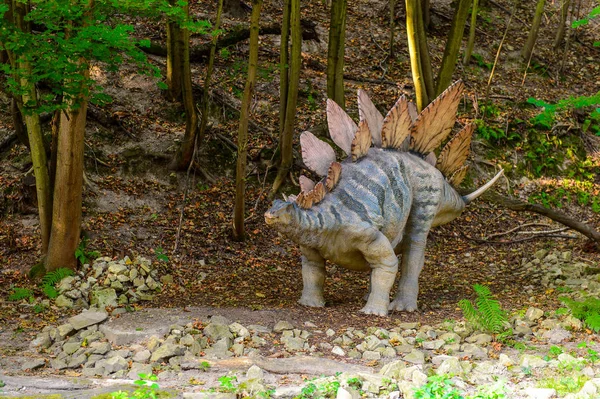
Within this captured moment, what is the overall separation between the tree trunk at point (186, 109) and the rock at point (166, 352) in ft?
17.4

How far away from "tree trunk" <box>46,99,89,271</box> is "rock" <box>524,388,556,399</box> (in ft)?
17.7

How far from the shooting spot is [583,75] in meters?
16.8

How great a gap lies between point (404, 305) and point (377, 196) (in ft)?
4.17

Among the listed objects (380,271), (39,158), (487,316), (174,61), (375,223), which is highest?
(174,61)

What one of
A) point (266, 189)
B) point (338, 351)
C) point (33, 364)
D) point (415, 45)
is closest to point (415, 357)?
point (338, 351)

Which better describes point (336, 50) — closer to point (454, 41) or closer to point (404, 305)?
point (454, 41)

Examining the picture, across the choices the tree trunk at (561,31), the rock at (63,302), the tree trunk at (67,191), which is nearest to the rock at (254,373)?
the rock at (63,302)

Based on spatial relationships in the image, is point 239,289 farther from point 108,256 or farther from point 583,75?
point 583,75

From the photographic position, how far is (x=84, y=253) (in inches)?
330

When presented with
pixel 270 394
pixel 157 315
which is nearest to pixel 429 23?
pixel 157 315

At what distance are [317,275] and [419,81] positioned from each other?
153 inches

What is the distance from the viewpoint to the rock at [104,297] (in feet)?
24.9

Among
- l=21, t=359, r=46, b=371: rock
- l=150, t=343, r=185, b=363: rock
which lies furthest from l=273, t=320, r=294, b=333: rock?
l=21, t=359, r=46, b=371: rock

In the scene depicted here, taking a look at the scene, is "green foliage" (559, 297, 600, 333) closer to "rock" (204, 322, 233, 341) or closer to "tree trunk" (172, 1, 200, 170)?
"rock" (204, 322, 233, 341)
